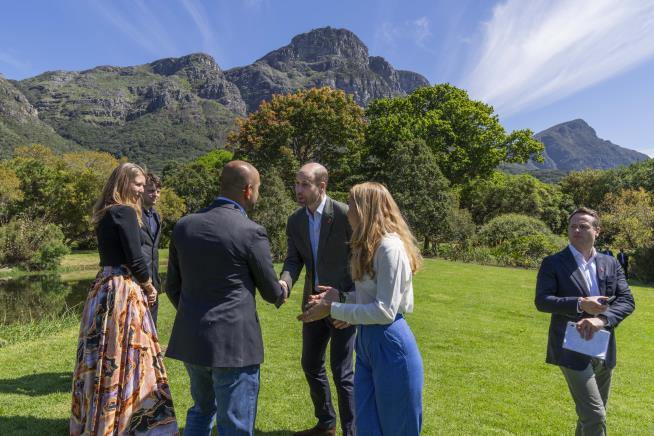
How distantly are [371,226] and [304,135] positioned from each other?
2931cm

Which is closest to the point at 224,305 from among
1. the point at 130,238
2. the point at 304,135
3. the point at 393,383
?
the point at 393,383

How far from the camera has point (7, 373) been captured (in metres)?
6.23

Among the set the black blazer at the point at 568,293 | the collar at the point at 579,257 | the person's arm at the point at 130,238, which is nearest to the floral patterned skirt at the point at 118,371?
the person's arm at the point at 130,238

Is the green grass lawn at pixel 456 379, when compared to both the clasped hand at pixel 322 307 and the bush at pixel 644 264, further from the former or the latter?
the bush at pixel 644 264

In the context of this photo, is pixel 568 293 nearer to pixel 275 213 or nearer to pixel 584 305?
pixel 584 305

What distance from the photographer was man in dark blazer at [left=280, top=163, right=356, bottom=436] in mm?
3789

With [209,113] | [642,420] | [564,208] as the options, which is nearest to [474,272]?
[642,420]

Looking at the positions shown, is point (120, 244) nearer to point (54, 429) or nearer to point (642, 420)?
point (54, 429)

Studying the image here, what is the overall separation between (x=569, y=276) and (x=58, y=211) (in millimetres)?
40157

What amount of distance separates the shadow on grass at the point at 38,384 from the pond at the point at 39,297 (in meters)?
7.36

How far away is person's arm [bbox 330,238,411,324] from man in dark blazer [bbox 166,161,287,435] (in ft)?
2.18

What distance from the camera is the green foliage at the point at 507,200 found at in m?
32.2

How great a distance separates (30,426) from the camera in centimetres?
437

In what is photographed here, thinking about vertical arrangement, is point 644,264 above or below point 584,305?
below
